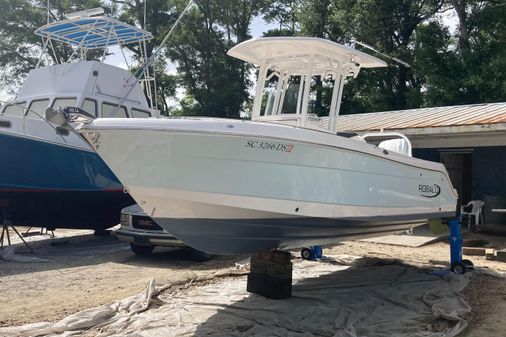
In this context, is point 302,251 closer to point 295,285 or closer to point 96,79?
point 295,285

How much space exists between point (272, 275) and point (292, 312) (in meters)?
0.59

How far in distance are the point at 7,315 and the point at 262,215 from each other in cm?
299

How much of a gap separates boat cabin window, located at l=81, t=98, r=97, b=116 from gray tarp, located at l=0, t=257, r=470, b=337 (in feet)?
20.6

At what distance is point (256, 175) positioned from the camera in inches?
199

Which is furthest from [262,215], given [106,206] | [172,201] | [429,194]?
[106,206]

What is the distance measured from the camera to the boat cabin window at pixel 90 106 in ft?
38.0

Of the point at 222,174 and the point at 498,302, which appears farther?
the point at 498,302

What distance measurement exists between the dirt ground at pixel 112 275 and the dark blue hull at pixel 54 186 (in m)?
0.67

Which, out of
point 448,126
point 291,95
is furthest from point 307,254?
point 448,126

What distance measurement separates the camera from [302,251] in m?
8.53

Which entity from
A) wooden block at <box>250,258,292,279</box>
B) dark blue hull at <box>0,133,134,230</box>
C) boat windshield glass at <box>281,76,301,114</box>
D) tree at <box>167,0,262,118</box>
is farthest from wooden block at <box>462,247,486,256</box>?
tree at <box>167,0,262,118</box>

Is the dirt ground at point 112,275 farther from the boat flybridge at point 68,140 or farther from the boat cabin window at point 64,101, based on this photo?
the boat cabin window at point 64,101

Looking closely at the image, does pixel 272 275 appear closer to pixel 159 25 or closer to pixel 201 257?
pixel 201 257

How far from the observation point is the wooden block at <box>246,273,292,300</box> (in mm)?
5918
